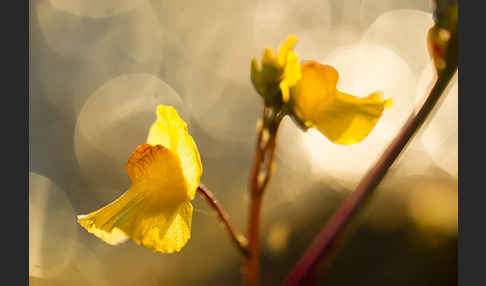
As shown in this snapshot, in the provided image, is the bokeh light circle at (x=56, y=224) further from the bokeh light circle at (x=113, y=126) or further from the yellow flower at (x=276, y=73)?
the yellow flower at (x=276, y=73)

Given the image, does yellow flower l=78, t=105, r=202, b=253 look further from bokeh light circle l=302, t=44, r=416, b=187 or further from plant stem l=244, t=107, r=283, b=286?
bokeh light circle l=302, t=44, r=416, b=187

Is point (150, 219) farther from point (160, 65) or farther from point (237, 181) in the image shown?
point (160, 65)

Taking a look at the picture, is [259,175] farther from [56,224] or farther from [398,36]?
[398,36]

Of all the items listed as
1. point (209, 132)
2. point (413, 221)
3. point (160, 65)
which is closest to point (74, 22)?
point (160, 65)

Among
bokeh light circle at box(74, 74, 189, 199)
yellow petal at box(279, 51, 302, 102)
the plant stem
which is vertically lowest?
bokeh light circle at box(74, 74, 189, 199)

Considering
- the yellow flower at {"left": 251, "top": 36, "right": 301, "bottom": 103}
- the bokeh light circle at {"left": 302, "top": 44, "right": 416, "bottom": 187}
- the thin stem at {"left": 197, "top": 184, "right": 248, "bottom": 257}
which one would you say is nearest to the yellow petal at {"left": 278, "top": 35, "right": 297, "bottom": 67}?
the yellow flower at {"left": 251, "top": 36, "right": 301, "bottom": 103}

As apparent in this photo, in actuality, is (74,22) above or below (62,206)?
above

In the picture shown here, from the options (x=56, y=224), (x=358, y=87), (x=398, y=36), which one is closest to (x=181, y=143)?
(x=56, y=224)
